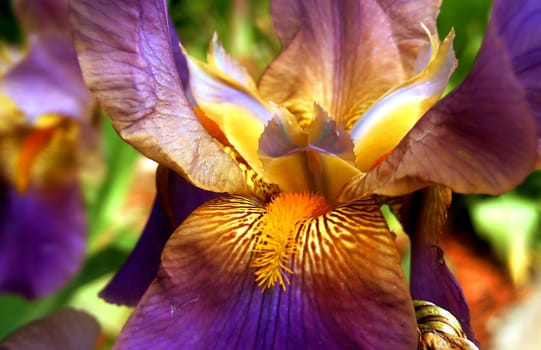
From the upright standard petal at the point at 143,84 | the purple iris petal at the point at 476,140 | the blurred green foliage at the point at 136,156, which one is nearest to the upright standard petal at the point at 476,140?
the purple iris petal at the point at 476,140

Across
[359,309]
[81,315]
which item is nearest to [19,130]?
[81,315]

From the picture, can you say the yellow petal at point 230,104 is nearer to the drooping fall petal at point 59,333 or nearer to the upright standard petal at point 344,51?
the upright standard petal at point 344,51

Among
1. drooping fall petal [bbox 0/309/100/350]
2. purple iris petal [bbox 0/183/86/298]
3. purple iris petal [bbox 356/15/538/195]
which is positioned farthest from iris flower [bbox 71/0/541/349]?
purple iris petal [bbox 0/183/86/298]

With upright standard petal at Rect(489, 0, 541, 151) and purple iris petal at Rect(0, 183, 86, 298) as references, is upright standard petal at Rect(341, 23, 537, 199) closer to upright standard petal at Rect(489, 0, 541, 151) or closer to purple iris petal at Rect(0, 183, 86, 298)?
upright standard petal at Rect(489, 0, 541, 151)

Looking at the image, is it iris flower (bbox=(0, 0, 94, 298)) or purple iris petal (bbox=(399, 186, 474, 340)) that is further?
iris flower (bbox=(0, 0, 94, 298))

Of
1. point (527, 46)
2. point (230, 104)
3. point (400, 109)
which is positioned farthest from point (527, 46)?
point (230, 104)

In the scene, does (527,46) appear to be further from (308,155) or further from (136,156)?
(136,156)
